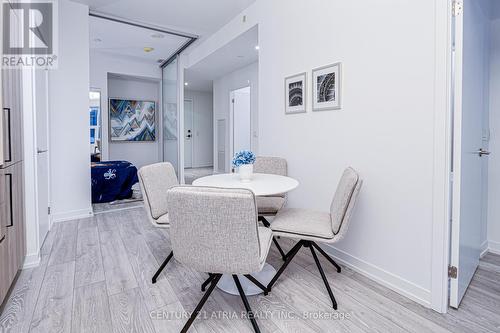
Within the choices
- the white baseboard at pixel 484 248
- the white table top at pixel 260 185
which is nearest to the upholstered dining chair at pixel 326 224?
the white table top at pixel 260 185

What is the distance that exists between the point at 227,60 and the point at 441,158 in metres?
4.30

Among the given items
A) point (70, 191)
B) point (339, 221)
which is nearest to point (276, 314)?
point (339, 221)

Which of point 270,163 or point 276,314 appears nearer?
point 276,314

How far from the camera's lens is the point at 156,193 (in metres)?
2.19

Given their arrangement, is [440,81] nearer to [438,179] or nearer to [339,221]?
[438,179]

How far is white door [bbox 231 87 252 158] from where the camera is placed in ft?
20.7

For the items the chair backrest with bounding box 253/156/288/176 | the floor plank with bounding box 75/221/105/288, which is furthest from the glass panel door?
the chair backrest with bounding box 253/156/288/176

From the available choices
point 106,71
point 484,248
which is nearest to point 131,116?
point 106,71

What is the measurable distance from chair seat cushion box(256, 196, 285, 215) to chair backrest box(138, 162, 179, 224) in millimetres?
818

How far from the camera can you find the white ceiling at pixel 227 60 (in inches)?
160

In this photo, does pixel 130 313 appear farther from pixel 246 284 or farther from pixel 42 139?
pixel 42 139

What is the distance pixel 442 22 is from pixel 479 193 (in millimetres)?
1352

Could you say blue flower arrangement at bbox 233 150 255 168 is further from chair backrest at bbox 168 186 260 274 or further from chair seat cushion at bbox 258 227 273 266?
chair backrest at bbox 168 186 260 274

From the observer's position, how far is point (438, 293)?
5.50 feet
